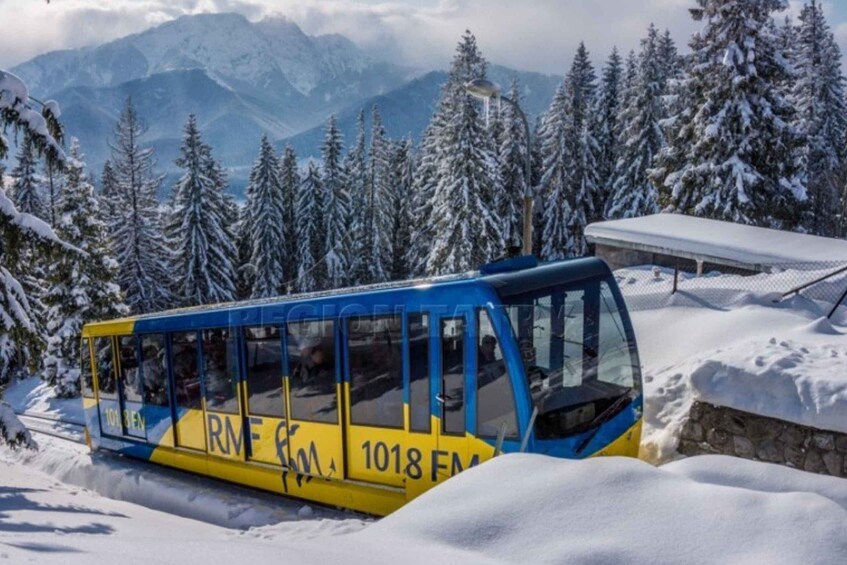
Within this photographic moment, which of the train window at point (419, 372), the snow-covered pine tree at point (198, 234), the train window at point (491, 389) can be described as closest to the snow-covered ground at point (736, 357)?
the train window at point (491, 389)

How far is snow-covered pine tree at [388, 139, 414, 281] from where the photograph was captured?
52781mm

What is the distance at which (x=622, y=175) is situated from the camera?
3972 cm

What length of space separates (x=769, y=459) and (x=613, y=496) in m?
4.71

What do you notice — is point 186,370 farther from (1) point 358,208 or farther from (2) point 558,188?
(1) point 358,208

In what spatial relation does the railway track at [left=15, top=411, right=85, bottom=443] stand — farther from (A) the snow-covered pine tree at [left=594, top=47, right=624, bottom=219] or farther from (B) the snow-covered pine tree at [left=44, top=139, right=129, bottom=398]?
(A) the snow-covered pine tree at [left=594, top=47, right=624, bottom=219]

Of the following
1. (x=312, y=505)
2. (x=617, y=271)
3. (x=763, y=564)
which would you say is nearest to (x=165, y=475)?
(x=312, y=505)

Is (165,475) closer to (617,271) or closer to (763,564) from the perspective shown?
(763,564)

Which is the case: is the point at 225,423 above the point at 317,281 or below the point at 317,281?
above

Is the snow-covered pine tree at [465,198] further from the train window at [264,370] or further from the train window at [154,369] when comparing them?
the train window at [264,370]

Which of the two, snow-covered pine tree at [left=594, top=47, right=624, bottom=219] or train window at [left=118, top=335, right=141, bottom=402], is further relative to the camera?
snow-covered pine tree at [left=594, top=47, right=624, bottom=219]

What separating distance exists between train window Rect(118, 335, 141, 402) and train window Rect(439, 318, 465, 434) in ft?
23.3

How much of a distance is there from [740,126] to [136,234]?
3029 cm

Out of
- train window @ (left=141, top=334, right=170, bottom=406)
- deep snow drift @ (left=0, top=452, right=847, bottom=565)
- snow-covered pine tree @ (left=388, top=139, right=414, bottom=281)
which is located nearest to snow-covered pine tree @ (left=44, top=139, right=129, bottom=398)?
train window @ (left=141, top=334, right=170, bottom=406)

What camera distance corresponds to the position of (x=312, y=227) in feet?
162
